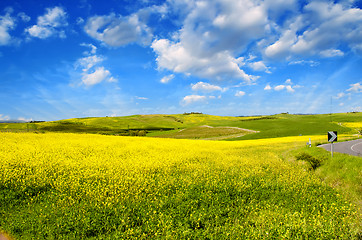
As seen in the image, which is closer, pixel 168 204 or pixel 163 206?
pixel 163 206

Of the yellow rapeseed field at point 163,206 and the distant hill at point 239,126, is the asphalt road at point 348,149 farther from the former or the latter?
the distant hill at point 239,126

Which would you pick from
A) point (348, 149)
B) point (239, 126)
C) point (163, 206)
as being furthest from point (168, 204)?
point (239, 126)

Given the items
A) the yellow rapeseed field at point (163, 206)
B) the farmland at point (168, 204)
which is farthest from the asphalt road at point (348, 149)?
the yellow rapeseed field at point (163, 206)

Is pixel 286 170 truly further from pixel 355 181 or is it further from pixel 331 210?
pixel 331 210

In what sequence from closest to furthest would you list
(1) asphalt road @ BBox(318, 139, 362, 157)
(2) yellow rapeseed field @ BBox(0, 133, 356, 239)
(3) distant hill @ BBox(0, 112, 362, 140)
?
(2) yellow rapeseed field @ BBox(0, 133, 356, 239)
(1) asphalt road @ BBox(318, 139, 362, 157)
(3) distant hill @ BBox(0, 112, 362, 140)

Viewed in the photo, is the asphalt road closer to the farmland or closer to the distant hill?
the farmland

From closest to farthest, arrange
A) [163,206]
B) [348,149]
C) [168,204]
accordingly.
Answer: [163,206] < [168,204] < [348,149]

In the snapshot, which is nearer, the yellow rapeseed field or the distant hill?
the yellow rapeseed field

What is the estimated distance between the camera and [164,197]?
684 centimetres

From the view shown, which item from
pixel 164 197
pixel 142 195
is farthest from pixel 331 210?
pixel 142 195

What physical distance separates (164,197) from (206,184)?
197 centimetres

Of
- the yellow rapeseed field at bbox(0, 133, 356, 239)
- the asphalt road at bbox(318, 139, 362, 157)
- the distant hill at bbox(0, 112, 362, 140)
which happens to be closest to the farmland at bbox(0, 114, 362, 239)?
the yellow rapeseed field at bbox(0, 133, 356, 239)

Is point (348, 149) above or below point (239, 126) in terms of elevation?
below

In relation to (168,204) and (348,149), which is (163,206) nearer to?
(168,204)
